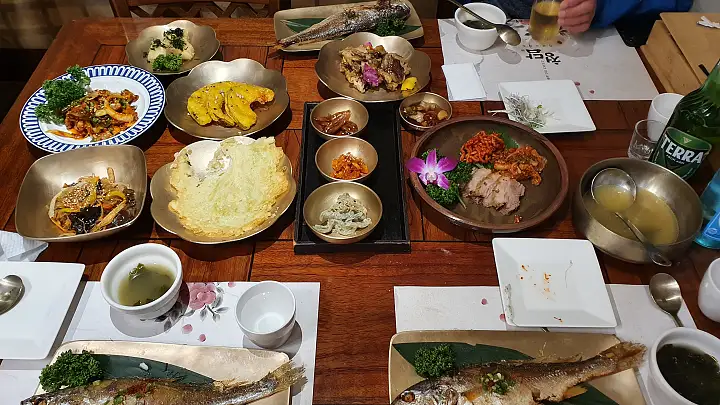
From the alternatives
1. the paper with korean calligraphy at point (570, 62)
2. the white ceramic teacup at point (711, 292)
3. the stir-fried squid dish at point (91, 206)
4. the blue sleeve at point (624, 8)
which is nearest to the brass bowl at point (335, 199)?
the stir-fried squid dish at point (91, 206)

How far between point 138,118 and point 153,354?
123cm

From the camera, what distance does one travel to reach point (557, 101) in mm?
2344

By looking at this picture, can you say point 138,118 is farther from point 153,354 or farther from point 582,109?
point 582,109

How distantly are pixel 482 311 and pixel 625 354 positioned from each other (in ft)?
1.43

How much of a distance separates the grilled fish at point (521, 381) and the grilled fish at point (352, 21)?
200cm

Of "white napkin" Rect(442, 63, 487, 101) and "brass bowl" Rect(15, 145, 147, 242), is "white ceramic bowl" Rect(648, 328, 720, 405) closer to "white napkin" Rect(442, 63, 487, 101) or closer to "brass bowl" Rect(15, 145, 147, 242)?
"white napkin" Rect(442, 63, 487, 101)

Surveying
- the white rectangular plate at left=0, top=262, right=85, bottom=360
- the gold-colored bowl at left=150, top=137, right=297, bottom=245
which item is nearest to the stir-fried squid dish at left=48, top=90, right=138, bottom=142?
the gold-colored bowl at left=150, top=137, right=297, bottom=245

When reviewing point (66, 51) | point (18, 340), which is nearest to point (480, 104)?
point (18, 340)

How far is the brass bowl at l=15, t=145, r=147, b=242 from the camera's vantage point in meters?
1.80

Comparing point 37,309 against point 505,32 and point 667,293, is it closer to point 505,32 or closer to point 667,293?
point 667,293

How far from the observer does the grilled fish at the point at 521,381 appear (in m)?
1.36

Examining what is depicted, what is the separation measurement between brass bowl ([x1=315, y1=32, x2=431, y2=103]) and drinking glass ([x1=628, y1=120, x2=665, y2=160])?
993 millimetres

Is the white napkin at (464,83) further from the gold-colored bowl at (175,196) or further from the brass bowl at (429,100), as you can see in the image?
the gold-colored bowl at (175,196)

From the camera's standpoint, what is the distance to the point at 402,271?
1740 millimetres
